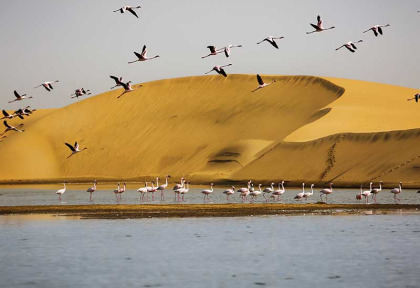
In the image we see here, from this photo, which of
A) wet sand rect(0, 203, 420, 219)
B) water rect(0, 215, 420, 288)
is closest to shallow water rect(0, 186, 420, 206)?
wet sand rect(0, 203, 420, 219)

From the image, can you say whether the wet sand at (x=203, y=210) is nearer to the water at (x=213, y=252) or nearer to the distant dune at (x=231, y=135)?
the water at (x=213, y=252)

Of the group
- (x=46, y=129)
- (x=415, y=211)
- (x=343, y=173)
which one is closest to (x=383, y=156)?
(x=343, y=173)

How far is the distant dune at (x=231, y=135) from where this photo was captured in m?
97.1

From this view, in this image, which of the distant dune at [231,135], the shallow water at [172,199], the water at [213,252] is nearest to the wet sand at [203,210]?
the water at [213,252]

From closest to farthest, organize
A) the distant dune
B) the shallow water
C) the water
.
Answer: the water
the shallow water
the distant dune

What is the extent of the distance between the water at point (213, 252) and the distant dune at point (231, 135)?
46.8 metres

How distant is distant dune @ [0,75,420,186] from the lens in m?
97.1

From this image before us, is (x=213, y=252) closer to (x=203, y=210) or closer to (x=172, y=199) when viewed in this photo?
(x=203, y=210)

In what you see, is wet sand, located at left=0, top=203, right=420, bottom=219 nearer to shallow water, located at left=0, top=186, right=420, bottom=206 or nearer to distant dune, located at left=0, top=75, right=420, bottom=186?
shallow water, located at left=0, top=186, right=420, bottom=206

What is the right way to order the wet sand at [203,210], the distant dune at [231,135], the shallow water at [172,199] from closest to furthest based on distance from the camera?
1. the wet sand at [203,210]
2. the shallow water at [172,199]
3. the distant dune at [231,135]

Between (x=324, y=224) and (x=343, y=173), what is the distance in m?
53.0

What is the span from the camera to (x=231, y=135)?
13588 centimetres

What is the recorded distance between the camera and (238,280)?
2381cm

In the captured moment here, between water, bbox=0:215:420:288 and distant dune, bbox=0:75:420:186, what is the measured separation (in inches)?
1843
